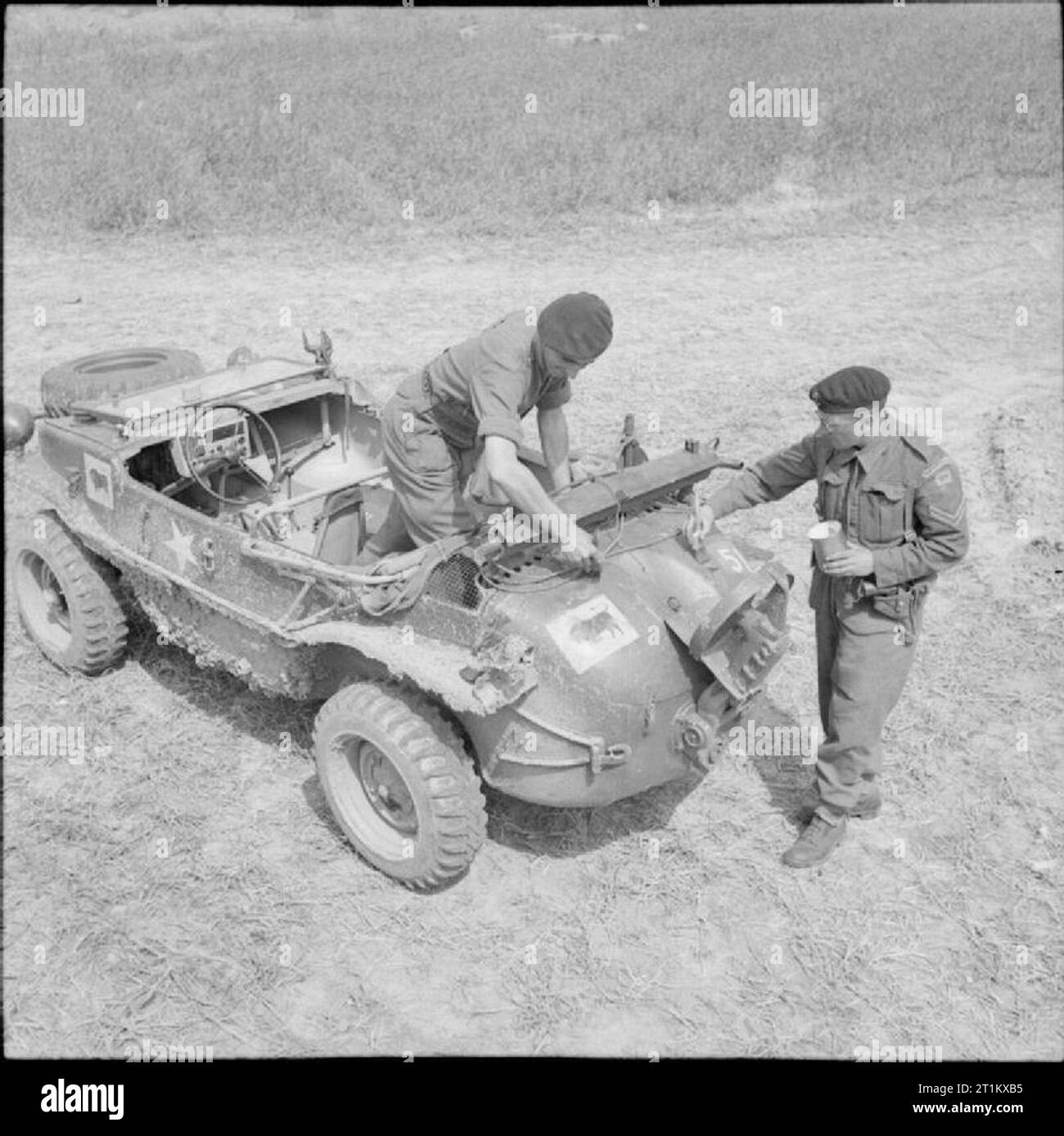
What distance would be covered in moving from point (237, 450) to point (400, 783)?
206 centimetres

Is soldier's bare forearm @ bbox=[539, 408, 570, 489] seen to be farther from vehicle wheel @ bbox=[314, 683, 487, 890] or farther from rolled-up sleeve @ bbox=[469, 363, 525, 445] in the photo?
vehicle wheel @ bbox=[314, 683, 487, 890]

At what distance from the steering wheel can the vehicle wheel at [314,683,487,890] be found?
4.49ft

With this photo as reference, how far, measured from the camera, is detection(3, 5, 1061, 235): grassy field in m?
13.3

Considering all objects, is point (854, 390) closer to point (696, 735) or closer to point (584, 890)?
point (696, 735)


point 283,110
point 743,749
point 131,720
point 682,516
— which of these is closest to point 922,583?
point 682,516

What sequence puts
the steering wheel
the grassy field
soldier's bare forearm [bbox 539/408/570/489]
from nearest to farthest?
1. soldier's bare forearm [bbox 539/408/570/489]
2. the steering wheel
3. the grassy field

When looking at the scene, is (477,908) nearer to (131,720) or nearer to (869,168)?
(131,720)

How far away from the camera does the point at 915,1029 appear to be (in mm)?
3959

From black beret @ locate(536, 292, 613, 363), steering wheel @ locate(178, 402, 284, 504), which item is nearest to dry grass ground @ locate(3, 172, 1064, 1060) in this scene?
steering wheel @ locate(178, 402, 284, 504)

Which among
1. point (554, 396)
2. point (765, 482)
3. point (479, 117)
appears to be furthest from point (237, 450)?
point (479, 117)

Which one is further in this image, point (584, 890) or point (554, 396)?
point (554, 396)

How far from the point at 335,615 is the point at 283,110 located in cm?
1239

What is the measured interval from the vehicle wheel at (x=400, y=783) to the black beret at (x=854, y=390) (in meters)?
1.72

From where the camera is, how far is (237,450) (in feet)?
18.8
